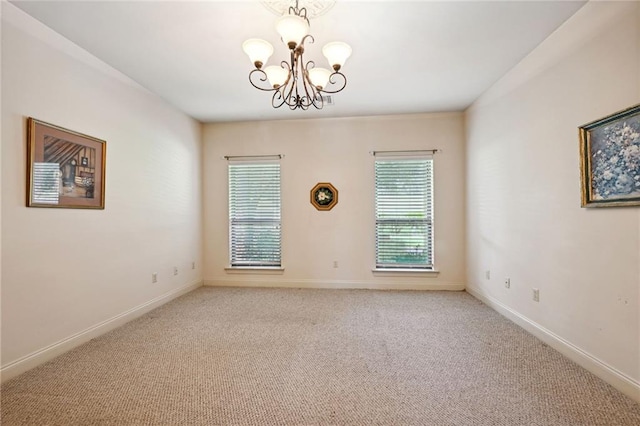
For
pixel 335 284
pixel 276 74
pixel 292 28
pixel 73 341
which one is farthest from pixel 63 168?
pixel 335 284

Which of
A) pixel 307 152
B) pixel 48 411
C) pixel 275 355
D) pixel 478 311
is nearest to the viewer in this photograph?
pixel 48 411

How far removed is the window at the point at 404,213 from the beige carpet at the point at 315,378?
1.29 m

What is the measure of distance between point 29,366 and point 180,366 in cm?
112

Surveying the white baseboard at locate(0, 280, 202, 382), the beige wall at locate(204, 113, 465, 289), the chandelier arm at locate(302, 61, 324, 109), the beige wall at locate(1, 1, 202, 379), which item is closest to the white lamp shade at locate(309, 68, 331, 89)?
the chandelier arm at locate(302, 61, 324, 109)

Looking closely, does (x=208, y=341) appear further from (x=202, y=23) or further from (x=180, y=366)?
(x=202, y=23)

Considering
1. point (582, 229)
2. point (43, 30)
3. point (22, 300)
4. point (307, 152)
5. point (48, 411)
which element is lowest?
point (48, 411)

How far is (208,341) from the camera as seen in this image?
2.68m

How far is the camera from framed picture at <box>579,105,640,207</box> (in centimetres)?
181

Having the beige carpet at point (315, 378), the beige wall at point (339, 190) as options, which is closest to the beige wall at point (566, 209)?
the beige carpet at point (315, 378)

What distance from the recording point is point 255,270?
4684mm

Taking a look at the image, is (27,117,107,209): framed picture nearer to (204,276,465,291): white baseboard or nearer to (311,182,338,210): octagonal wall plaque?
(204,276,465,291): white baseboard

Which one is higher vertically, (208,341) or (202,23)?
(202,23)

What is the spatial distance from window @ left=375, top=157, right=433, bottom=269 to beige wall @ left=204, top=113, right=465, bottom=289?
0.40 feet

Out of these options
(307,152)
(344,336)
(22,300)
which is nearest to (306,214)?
(307,152)
